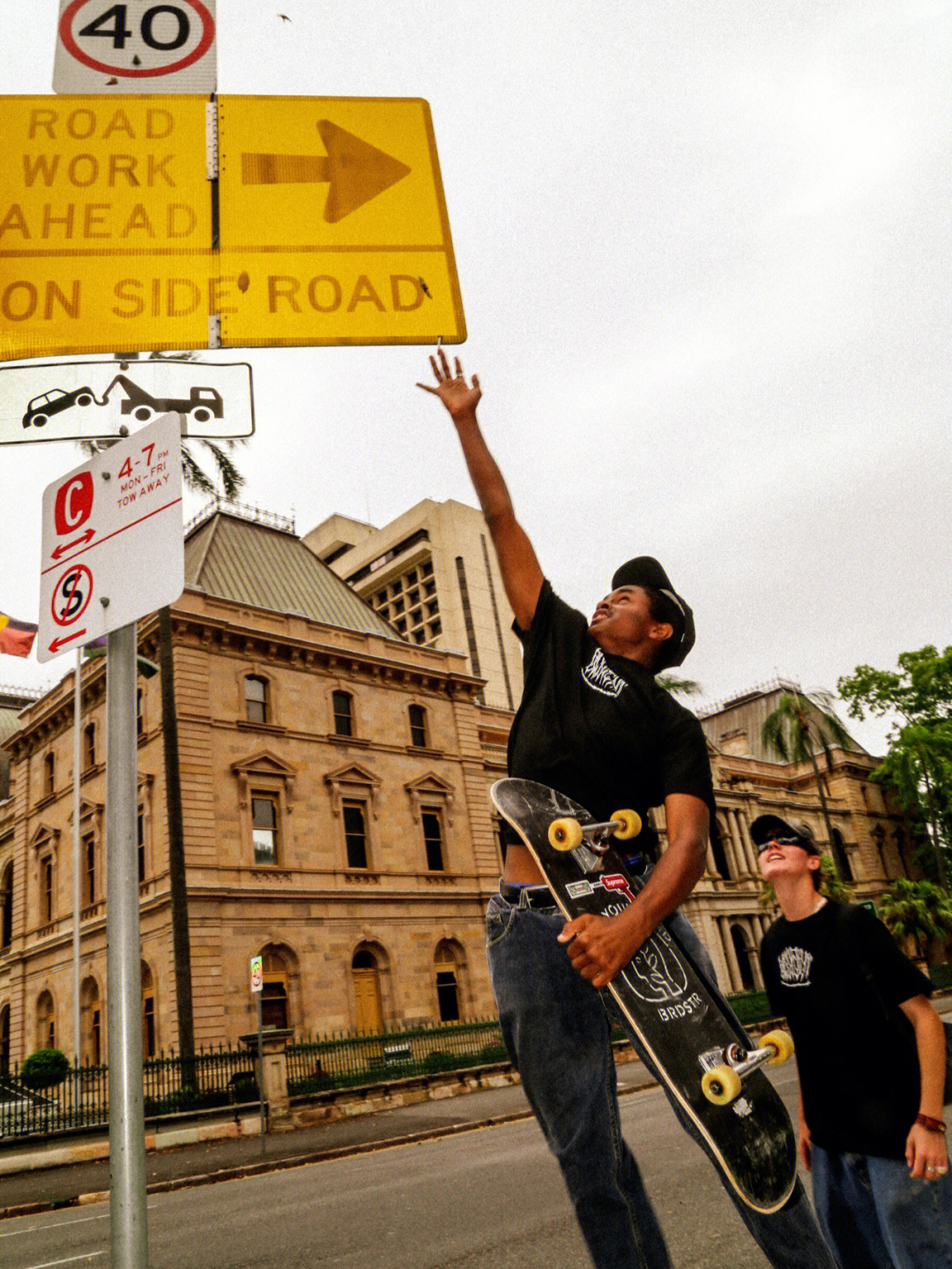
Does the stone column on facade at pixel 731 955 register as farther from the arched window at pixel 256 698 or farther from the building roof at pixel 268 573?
the arched window at pixel 256 698

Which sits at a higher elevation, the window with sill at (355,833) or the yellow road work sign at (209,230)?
the window with sill at (355,833)

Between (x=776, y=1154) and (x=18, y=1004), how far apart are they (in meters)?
37.9

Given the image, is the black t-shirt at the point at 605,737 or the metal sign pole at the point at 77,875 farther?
the metal sign pole at the point at 77,875

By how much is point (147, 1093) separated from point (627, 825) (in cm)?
2152

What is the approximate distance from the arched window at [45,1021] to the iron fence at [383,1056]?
11067mm

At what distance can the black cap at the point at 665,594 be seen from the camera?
3.02 meters

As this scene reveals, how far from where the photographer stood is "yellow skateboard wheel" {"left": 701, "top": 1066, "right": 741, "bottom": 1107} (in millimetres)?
2102

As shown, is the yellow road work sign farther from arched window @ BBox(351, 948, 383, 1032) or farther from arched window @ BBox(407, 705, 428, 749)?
arched window @ BBox(407, 705, 428, 749)

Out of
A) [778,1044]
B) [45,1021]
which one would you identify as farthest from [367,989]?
[778,1044]

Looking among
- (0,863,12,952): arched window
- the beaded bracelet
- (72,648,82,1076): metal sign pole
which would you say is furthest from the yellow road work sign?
(0,863,12,952): arched window

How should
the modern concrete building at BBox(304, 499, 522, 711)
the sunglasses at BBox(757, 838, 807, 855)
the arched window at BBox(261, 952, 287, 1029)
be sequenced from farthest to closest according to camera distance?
the modern concrete building at BBox(304, 499, 522, 711), the arched window at BBox(261, 952, 287, 1029), the sunglasses at BBox(757, 838, 807, 855)

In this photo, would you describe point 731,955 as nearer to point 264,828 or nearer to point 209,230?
point 264,828

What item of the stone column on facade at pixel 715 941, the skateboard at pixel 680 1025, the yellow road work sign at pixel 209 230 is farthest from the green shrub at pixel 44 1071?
the stone column on facade at pixel 715 941

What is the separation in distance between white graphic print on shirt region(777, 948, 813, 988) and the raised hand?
2.26 meters
